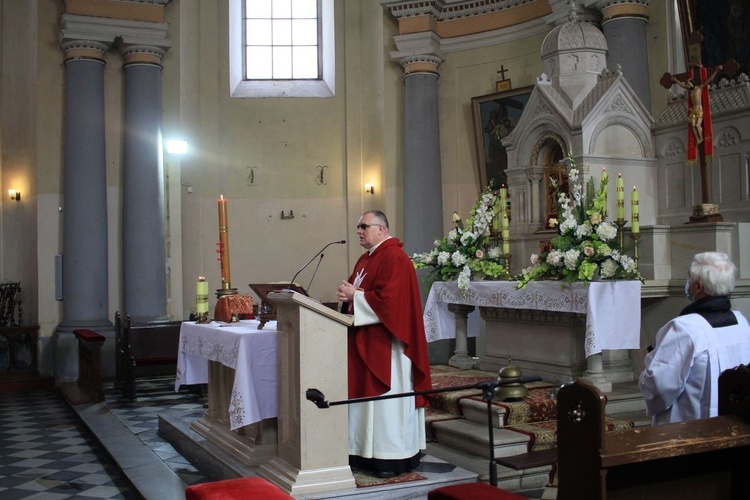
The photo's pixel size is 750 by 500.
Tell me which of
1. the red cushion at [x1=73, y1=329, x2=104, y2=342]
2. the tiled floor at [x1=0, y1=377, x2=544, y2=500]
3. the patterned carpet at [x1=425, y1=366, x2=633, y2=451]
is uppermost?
the red cushion at [x1=73, y1=329, x2=104, y2=342]

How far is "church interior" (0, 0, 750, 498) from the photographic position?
6590mm

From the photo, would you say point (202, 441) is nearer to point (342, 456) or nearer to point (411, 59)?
point (342, 456)

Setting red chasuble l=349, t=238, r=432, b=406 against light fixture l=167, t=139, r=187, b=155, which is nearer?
red chasuble l=349, t=238, r=432, b=406

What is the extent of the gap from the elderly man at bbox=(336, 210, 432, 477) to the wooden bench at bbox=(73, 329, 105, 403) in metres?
5.04

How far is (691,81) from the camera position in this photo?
22.0ft

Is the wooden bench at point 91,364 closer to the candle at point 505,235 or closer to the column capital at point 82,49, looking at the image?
the column capital at point 82,49

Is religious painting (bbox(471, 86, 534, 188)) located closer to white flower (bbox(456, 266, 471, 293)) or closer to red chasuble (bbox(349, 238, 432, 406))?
white flower (bbox(456, 266, 471, 293))

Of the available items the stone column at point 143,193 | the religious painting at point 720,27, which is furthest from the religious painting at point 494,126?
the stone column at point 143,193

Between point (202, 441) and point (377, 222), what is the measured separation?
237 centimetres

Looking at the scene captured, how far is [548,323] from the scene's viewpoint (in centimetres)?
694

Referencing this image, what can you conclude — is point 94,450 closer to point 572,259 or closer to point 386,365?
point 386,365

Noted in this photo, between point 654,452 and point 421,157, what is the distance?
30.7 feet

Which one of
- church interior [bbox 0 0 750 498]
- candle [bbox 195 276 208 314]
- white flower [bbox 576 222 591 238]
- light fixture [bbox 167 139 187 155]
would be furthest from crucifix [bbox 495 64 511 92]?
candle [bbox 195 276 208 314]

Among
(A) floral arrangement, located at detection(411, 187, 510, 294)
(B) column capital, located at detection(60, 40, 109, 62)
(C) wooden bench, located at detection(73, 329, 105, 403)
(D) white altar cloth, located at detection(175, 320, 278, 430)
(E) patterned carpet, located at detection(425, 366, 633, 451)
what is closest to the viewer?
(D) white altar cloth, located at detection(175, 320, 278, 430)
